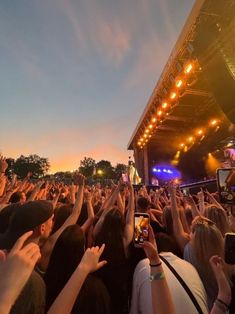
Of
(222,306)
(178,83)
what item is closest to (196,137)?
(178,83)

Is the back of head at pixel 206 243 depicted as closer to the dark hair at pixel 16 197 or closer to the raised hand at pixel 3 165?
the dark hair at pixel 16 197

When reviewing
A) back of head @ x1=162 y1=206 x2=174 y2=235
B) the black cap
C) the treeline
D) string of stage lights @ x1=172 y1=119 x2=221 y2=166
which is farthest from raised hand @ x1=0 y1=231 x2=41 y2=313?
the treeline

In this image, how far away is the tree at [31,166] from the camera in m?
75.6

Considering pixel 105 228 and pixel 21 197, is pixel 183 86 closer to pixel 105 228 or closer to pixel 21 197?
pixel 21 197

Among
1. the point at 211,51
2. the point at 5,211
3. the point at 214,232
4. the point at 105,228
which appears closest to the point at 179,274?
the point at 214,232

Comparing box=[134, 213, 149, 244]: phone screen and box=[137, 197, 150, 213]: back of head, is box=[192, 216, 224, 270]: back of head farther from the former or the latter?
box=[137, 197, 150, 213]: back of head

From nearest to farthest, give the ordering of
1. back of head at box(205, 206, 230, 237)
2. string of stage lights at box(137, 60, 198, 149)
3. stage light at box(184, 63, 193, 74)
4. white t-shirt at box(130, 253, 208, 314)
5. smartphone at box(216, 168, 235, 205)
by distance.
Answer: white t-shirt at box(130, 253, 208, 314), smartphone at box(216, 168, 235, 205), back of head at box(205, 206, 230, 237), stage light at box(184, 63, 193, 74), string of stage lights at box(137, 60, 198, 149)

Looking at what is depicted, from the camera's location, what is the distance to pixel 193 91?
433 inches

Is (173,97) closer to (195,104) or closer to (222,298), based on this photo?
(195,104)

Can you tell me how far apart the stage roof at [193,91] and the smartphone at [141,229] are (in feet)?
14.5

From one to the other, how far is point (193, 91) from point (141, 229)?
33.6 ft

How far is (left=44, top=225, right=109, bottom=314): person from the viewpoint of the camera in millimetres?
1708

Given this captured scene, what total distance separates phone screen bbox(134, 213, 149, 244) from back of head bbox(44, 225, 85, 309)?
0.48 m


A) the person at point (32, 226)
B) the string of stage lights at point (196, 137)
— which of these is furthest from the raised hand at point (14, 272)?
the string of stage lights at point (196, 137)
